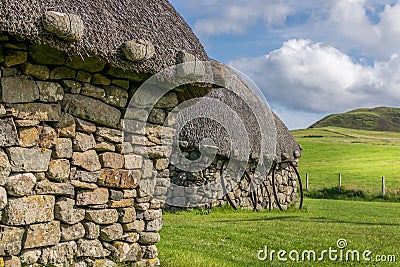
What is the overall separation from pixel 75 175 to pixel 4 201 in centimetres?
85

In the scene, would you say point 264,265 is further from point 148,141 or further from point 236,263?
point 148,141

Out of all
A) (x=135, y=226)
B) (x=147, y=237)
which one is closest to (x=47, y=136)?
(x=135, y=226)

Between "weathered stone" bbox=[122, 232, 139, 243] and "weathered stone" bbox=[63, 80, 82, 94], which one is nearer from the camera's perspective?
"weathered stone" bbox=[63, 80, 82, 94]

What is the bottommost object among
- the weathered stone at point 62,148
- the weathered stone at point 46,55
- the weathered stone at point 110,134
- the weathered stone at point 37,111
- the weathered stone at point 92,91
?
the weathered stone at point 62,148

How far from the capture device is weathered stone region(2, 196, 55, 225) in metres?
4.80

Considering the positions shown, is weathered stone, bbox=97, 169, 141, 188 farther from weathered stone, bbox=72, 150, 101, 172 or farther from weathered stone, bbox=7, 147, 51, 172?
weathered stone, bbox=7, 147, 51, 172

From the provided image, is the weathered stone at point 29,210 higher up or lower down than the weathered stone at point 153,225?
higher up

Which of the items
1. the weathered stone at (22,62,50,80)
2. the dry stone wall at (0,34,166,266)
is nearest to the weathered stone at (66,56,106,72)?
the dry stone wall at (0,34,166,266)

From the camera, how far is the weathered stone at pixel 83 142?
5414 millimetres

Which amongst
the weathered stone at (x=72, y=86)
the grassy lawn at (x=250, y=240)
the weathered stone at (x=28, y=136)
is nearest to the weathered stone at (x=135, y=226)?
the grassy lawn at (x=250, y=240)

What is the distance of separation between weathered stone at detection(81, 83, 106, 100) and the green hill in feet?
341

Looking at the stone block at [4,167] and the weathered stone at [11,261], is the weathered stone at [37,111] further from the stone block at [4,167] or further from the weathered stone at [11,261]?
the weathered stone at [11,261]

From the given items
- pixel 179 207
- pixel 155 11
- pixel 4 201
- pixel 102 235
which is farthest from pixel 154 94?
pixel 179 207

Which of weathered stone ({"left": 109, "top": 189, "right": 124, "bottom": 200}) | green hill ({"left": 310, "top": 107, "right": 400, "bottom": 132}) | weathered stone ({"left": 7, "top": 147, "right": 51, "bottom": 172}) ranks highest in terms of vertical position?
green hill ({"left": 310, "top": 107, "right": 400, "bottom": 132})
